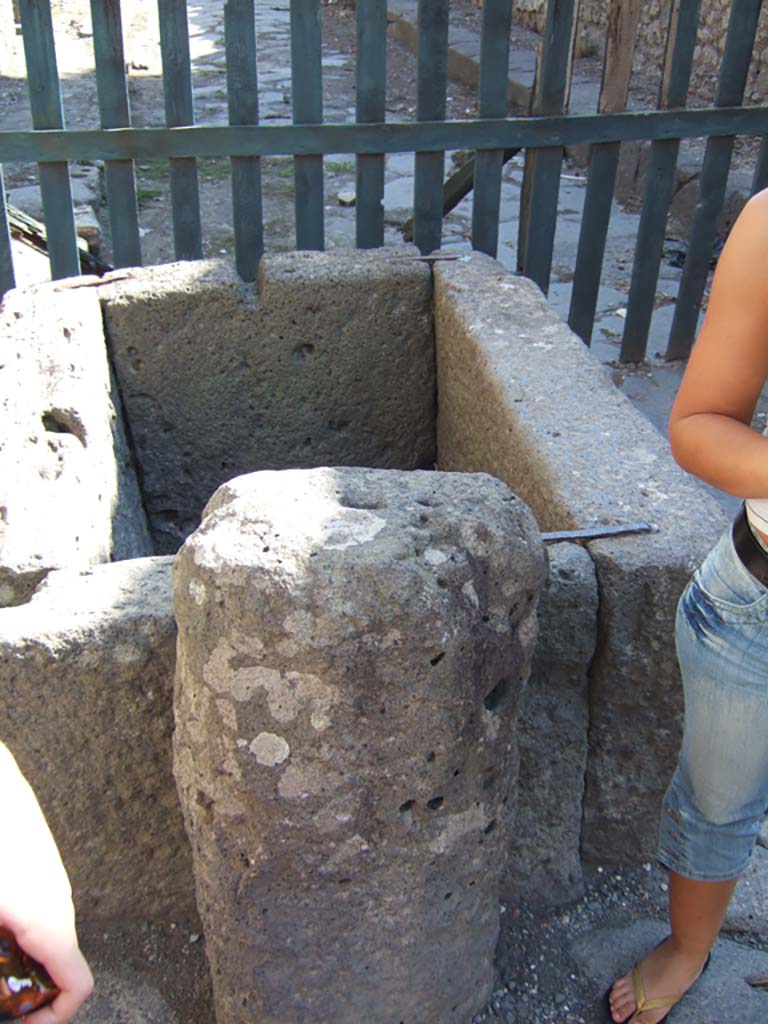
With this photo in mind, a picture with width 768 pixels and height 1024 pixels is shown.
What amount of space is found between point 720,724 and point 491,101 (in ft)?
8.26

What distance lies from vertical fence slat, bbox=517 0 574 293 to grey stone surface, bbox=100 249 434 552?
3.30ft

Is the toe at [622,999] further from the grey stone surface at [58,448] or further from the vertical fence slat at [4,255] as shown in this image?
the vertical fence slat at [4,255]

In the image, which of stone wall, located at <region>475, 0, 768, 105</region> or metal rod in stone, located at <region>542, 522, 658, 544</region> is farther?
stone wall, located at <region>475, 0, 768, 105</region>

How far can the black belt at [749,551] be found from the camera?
148 centimetres

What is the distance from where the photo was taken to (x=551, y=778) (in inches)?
79.6

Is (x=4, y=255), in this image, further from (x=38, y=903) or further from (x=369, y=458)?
(x=38, y=903)

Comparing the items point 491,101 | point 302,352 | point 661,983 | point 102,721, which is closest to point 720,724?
point 661,983

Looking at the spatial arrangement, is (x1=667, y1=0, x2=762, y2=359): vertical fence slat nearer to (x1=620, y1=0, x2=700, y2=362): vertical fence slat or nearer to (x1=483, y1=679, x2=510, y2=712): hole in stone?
(x1=620, y1=0, x2=700, y2=362): vertical fence slat

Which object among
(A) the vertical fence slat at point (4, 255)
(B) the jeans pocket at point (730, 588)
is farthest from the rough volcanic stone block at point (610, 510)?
(A) the vertical fence slat at point (4, 255)

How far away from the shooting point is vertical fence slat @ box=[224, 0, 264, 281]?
3.29 metres

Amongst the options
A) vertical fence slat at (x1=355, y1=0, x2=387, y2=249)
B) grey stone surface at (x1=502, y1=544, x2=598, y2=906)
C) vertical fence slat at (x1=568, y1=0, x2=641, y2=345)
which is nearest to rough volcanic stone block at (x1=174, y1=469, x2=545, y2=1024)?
grey stone surface at (x1=502, y1=544, x2=598, y2=906)

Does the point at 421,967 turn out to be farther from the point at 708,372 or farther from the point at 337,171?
the point at 337,171

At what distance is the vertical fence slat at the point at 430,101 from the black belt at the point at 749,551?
2.19 metres

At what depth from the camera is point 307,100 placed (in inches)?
133
